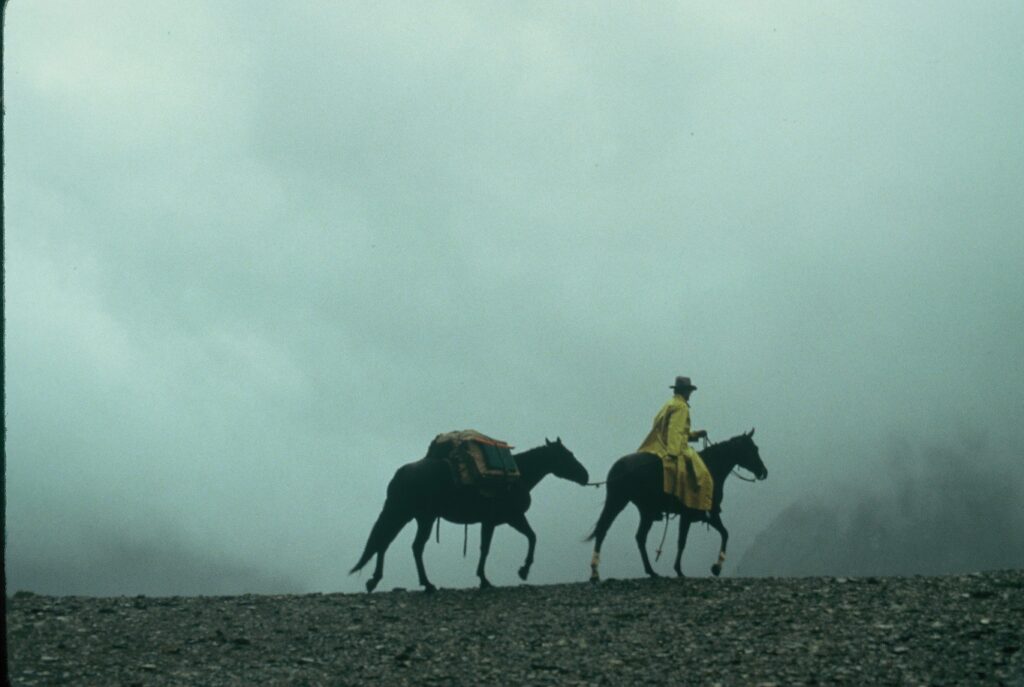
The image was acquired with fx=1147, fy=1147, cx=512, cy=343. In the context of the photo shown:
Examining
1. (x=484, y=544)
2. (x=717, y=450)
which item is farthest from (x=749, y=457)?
(x=484, y=544)

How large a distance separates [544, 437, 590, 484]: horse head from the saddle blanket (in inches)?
60.6

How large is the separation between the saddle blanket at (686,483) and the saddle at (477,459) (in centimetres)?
226

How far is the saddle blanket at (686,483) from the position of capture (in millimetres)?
17016

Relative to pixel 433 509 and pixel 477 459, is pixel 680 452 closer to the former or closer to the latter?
pixel 477 459

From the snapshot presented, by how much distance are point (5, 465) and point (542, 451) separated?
38.9 ft

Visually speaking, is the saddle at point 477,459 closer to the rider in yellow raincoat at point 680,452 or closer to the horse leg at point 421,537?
the horse leg at point 421,537

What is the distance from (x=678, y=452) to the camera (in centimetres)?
1714

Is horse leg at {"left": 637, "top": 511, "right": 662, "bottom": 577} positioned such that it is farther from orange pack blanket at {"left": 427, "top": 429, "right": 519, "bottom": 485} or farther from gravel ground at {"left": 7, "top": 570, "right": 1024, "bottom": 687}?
orange pack blanket at {"left": 427, "top": 429, "right": 519, "bottom": 485}

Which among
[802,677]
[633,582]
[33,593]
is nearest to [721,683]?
[802,677]

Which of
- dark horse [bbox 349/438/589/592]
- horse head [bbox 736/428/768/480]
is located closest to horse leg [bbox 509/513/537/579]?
dark horse [bbox 349/438/589/592]

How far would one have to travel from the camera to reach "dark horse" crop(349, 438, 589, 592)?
16.5 m

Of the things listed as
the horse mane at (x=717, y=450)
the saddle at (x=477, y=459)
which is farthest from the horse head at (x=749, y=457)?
the saddle at (x=477, y=459)

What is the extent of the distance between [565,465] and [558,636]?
5622mm

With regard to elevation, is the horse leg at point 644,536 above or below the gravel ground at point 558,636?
above
